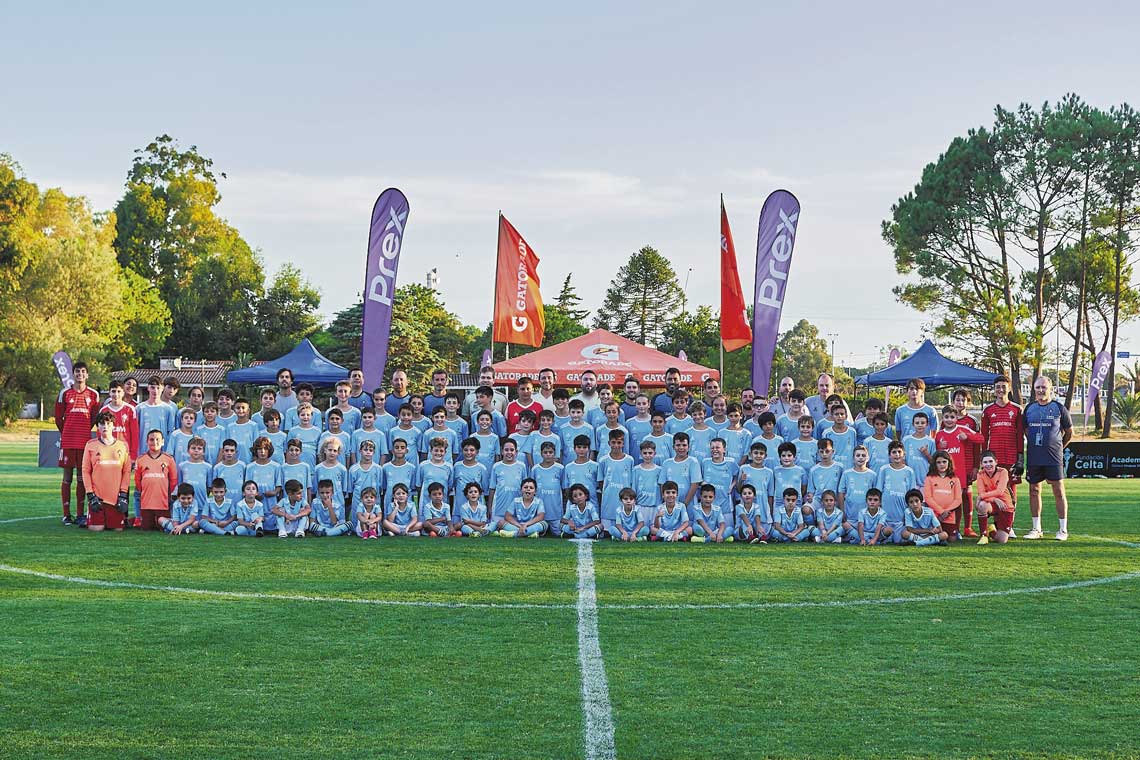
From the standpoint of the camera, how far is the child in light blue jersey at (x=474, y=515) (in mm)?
10477

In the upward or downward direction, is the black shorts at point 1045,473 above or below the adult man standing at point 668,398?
below

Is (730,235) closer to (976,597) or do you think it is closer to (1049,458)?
(1049,458)

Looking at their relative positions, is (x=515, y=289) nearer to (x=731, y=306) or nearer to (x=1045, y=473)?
(x=731, y=306)

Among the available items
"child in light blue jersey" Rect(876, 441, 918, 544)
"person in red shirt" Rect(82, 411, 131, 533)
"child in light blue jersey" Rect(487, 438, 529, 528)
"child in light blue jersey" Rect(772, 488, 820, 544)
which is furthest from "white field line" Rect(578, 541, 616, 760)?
"person in red shirt" Rect(82, 411, 131, 533)

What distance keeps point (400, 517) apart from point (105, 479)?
2921mm

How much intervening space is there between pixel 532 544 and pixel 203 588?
336 centimetres

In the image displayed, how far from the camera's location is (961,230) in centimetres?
3462

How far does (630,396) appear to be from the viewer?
446 inches

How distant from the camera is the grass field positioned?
4094mm

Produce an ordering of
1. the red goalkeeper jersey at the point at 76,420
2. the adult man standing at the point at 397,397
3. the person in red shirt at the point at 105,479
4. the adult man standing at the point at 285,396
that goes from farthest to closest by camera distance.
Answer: the adult man standing at the point at 285,396 < the adult man standing at the point at 397,397 < the red goalkeeper jersey at the point at 76,420 < the person in red shirt at the point at 105,479

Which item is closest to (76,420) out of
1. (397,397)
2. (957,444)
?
(397,397)

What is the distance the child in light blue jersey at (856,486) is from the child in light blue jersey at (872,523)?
0.07m

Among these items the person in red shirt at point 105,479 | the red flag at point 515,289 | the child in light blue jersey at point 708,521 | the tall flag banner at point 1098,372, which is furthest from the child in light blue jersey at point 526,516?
the tall flag banner at point 1098,372

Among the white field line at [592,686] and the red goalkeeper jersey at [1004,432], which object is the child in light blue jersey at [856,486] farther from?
the white field line at [592,686]
